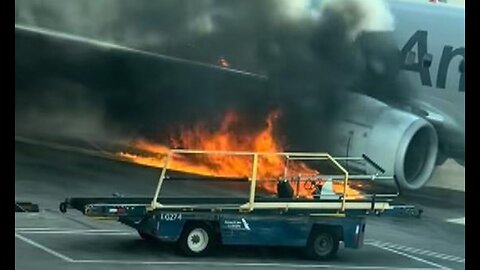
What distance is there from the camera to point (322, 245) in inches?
311

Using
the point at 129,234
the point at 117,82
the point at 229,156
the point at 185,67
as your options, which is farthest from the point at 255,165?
the point at 117,82

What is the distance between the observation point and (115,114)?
8.40 meters

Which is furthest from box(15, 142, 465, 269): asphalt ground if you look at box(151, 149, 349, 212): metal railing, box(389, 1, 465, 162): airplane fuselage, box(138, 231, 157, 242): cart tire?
box(389, 1, 465, 162): airplane fuselage

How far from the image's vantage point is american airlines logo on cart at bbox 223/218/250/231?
7520 mm

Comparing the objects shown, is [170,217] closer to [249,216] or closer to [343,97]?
[249,216]

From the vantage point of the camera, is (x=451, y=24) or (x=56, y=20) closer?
(x=56, y=20)

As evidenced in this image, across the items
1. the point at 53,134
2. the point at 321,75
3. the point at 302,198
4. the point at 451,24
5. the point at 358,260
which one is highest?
the point at 451,24

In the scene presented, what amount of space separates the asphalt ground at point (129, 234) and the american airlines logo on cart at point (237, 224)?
0.24 meters

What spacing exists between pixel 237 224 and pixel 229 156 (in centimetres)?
105

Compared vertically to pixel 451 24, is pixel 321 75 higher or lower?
lower

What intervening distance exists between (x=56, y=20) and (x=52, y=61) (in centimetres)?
39

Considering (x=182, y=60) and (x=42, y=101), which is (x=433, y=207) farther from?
(x=42, y=101)

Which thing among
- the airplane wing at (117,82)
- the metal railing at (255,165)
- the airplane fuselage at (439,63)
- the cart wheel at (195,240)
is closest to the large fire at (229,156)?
the metal railing at (255,165)
